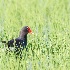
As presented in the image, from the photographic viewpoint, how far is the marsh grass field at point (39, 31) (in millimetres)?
4141

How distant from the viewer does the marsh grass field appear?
4.14 meters

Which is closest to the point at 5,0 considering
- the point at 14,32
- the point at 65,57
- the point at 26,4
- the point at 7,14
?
the point at 26,4

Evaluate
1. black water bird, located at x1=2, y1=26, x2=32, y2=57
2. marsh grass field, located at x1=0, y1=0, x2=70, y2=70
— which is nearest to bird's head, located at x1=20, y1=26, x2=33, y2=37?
black water bird, located at x1=2, y1=26, x2=32, y2=57

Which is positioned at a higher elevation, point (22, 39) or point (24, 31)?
point (24, 31)

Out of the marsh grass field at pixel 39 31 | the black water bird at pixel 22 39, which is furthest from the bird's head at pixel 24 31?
the marsh grass field at pixel 39 31

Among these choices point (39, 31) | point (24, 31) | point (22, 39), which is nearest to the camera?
point (22, 39)

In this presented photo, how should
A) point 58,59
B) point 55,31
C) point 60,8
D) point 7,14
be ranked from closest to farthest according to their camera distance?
1. point 58,59
2. point 55,31
3. point 7,14
4. point 60,8

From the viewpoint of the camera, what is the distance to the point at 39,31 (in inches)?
232

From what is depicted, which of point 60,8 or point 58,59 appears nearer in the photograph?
point 58,59

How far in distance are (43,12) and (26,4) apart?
0.67 metres

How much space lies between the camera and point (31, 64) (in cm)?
395

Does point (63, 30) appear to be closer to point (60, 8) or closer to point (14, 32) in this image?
point (14, 32)

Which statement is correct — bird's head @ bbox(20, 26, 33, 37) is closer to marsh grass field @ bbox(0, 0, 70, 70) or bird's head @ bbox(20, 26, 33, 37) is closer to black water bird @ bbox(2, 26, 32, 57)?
black water bird @ bbox(2, 26, 32, 57)

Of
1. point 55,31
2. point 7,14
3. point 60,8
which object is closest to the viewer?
point 55,31
